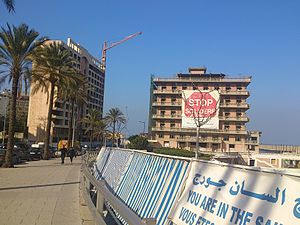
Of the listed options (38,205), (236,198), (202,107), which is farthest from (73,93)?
(236,198)

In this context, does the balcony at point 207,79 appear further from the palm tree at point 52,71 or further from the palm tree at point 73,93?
the palm tree at point 52,71

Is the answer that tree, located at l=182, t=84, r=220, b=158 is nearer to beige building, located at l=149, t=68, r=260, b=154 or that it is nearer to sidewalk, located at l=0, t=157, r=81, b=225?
sidewalk, located at l=0, t=157, r=81, b=225

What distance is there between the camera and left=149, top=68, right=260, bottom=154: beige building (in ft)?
293

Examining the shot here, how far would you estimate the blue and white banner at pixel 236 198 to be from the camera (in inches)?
121

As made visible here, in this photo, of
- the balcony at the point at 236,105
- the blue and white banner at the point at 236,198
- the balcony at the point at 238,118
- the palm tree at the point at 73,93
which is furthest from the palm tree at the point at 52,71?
the balcony at the point at 238,118

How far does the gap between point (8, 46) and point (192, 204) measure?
81.7 feet

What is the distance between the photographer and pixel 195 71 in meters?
102

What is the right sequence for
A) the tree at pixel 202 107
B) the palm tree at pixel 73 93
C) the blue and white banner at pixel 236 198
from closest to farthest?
1. the blue and white banner at pixel 236 198
2. the tree at pixel 202 107
3. the palm tree at pixel 73 93

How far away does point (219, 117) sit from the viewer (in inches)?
3492

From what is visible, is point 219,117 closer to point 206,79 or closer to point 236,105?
point 236,105

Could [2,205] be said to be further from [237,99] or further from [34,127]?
[34,127]

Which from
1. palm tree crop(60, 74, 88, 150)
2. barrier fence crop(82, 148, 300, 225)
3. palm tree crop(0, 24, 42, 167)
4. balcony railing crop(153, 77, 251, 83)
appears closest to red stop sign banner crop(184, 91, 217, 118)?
palm tree crop(60, 74, 88, 150)

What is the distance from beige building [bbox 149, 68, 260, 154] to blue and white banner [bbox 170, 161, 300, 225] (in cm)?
8121

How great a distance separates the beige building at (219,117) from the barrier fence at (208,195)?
3136 inches
